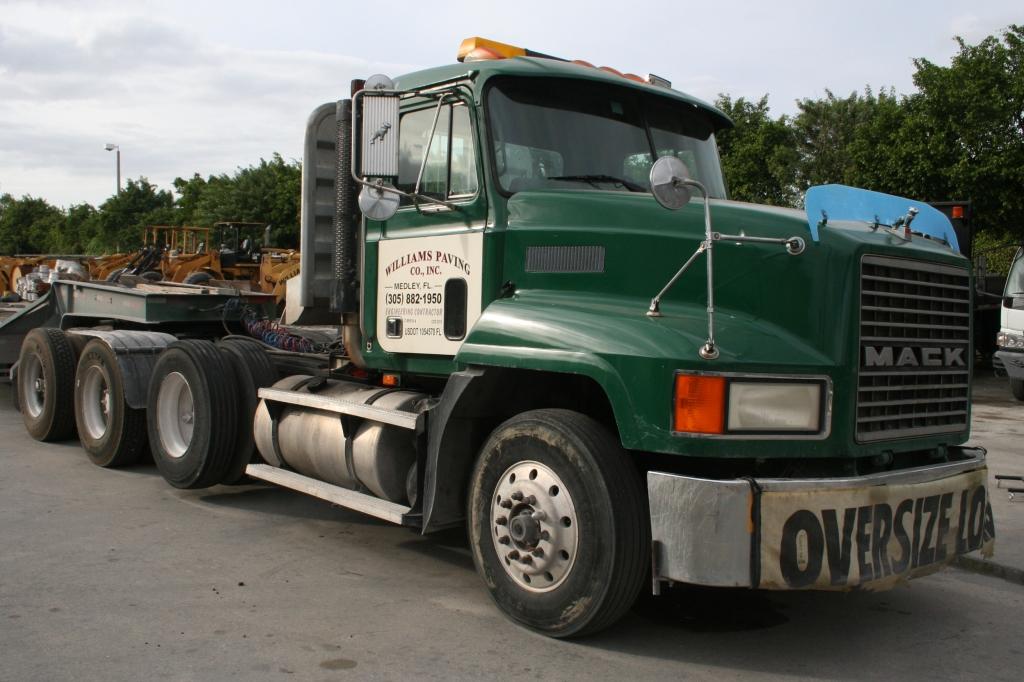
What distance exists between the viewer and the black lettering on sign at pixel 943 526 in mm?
4480

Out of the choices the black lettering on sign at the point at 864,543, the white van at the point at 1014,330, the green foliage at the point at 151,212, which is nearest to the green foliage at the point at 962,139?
the white van at the point at 1014,330

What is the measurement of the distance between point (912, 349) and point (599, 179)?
5.94ft

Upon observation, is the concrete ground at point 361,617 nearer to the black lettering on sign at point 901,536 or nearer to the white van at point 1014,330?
the black lettering on sign at point 901,536

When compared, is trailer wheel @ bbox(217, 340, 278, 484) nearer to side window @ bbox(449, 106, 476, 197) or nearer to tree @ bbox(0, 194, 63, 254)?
side window @ bbox(449, 106, 476, 197)

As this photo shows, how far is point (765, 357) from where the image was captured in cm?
409

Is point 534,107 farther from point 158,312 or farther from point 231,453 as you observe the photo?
point 158,312

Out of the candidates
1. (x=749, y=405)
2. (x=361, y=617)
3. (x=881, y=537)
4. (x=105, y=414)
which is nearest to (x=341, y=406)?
(x=361, y=617)

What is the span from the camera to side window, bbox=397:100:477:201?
5.34 m

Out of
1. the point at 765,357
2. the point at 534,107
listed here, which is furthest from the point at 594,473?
the point at 534,107

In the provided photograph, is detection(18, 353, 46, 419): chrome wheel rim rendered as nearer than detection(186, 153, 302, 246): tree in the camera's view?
Yes

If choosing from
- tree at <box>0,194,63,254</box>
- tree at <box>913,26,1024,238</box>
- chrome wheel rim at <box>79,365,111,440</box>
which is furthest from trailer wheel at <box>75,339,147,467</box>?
tree at <box>0,194,63,254</box>

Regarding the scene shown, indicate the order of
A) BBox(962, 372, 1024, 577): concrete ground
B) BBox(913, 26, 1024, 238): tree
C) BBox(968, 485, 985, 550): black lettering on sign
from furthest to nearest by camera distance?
BBox(913, 26, 1024, 238): tree < BBox(962, 372, 1024, 577): concrete ground < BBox(968, 485, 985, 550): black lettering on sign

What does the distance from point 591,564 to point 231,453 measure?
3.65 m

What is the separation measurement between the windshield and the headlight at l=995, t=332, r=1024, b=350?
1081cm
